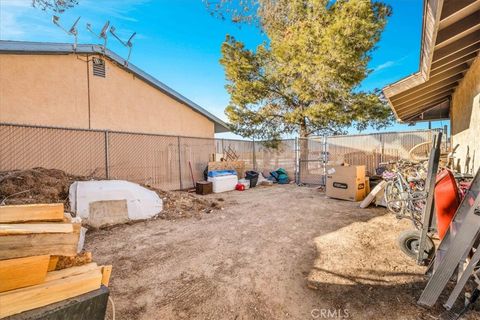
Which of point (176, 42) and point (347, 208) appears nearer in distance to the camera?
point (347, 208)

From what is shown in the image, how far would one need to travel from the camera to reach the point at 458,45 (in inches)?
131

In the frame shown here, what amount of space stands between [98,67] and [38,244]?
9.21m

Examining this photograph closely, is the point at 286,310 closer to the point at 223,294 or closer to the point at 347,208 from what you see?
the point at 223,294

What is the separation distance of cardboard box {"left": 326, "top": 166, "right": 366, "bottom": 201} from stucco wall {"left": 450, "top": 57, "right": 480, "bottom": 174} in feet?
7.48

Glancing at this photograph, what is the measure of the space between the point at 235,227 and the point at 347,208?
3.32 meters

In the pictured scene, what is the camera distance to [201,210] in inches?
237

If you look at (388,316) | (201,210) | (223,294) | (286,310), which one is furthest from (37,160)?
(388,316)

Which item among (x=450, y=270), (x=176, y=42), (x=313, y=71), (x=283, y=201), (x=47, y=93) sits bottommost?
(x=283, y=201)

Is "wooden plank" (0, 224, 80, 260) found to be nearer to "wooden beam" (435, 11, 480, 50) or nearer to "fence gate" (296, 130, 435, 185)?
"wooden beam" (435, 11, 480, 50)

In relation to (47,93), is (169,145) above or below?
below

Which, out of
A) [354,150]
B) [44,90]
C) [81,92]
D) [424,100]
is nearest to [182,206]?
[81,92]

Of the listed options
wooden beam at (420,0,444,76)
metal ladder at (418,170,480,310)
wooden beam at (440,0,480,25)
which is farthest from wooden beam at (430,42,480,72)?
metal ladder at (418,170,480,310)

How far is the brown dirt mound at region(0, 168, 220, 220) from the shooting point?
425cm

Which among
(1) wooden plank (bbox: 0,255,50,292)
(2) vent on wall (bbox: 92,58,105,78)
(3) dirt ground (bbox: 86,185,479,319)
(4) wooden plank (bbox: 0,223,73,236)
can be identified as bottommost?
(3) dirt ground (bbox: 86,185,479,319)
